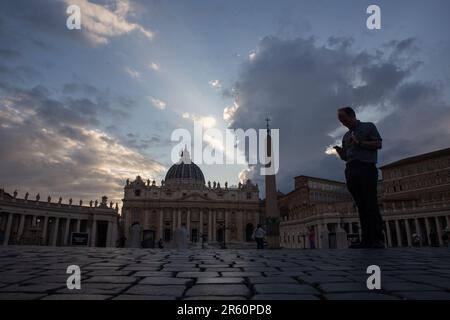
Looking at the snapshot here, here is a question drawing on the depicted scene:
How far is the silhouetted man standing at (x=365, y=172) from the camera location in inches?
369

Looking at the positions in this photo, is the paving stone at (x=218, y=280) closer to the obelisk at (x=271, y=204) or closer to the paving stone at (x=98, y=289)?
the paving stone at (x=98, y=289)

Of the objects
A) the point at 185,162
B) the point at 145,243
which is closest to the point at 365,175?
the point at 145,243

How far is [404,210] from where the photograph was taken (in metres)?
46.2

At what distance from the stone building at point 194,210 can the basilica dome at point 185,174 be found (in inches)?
366

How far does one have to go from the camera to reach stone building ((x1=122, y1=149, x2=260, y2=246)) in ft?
282

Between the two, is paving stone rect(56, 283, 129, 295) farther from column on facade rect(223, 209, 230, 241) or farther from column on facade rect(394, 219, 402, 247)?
column on facade rect(223, 209, 230, 241)

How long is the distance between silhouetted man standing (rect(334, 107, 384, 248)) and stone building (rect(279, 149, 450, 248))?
29.4 meters

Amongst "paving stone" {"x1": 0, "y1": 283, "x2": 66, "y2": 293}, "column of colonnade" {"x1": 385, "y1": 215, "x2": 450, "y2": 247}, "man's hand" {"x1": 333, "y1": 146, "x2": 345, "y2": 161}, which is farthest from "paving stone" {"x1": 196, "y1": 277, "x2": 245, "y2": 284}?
"column of colonnade" {"x1": 385, "y1": 215, "x2": 450, "y2": 247}

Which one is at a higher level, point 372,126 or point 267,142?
point 267,142

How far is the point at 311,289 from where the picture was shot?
9.80 feet

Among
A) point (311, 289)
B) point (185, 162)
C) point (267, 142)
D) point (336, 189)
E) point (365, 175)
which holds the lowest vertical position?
point (311, 289)

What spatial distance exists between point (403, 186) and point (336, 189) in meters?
22.9

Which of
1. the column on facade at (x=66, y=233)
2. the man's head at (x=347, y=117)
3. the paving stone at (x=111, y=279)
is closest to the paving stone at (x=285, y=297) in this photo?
the paving stone at (x=111, y=279)

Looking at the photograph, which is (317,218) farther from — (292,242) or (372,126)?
(372,126)
